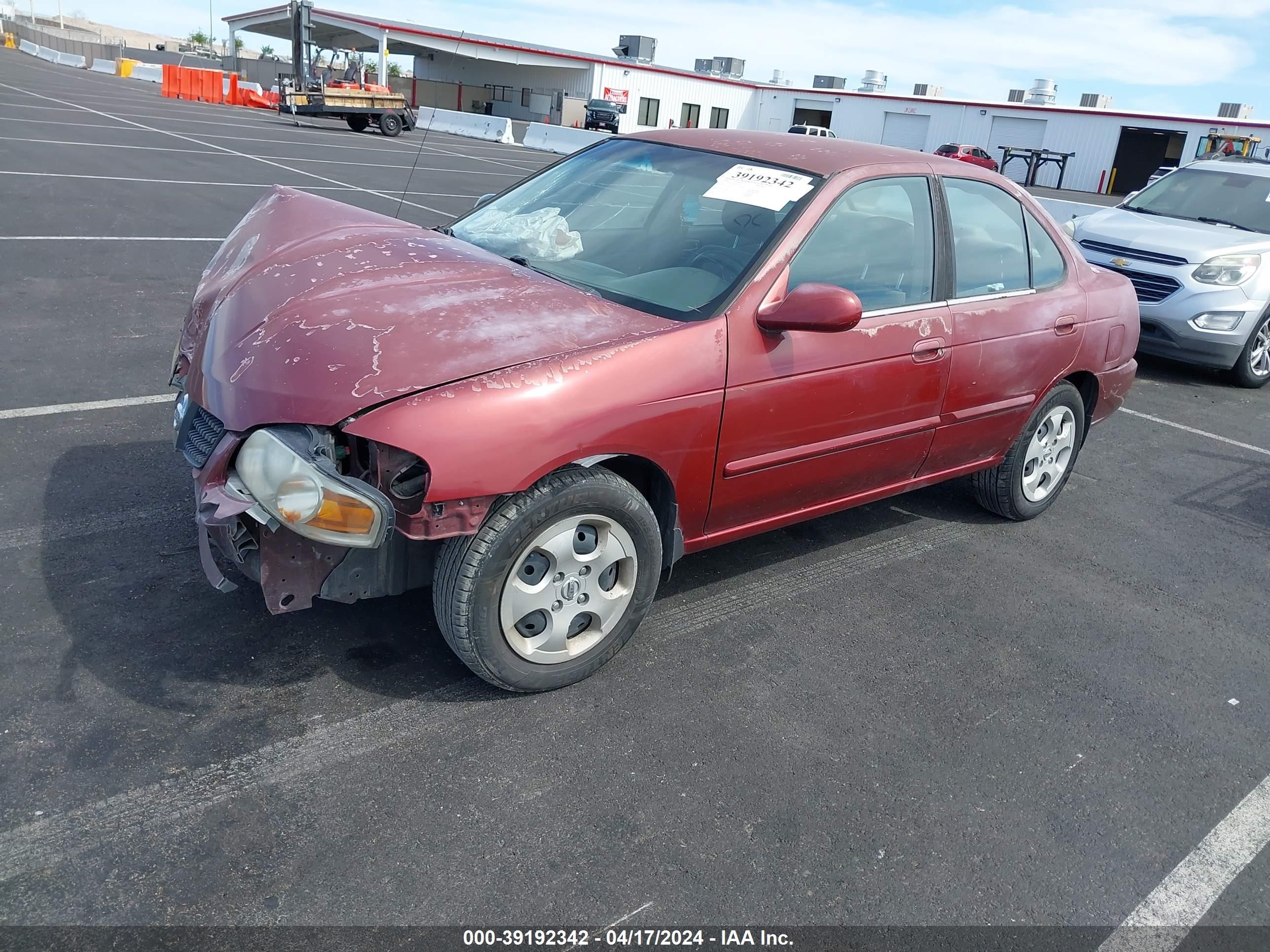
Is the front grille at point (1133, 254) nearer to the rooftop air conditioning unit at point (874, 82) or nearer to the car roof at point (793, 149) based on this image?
the car roof at point (793, 149)

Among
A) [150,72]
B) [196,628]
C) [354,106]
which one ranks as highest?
[150,72]

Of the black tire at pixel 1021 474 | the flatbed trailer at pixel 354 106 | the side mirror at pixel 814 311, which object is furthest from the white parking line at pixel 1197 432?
the flatbed trailer at pixel 354 106

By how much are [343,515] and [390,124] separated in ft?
99.6

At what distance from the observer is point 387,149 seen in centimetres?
2352

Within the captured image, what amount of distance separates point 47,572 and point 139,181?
1106 cm

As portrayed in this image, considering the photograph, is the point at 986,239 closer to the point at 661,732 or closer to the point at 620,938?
the point at 661,732

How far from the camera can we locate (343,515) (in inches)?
102

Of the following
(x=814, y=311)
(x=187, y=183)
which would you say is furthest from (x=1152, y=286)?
(x=187, y=183)

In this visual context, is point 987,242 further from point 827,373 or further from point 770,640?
point 770,640

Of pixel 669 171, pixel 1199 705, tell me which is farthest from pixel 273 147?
pixel 1199 705

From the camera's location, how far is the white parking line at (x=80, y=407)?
15.7ft

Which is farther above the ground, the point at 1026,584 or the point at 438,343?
the point at 438,343

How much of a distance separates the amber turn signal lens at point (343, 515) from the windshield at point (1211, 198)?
891 cm

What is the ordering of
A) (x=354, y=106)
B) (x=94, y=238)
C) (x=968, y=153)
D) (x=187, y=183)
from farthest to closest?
(x=968, y=153), (x=354, y=106), (x=187, y=183), (x=94, y=238)
